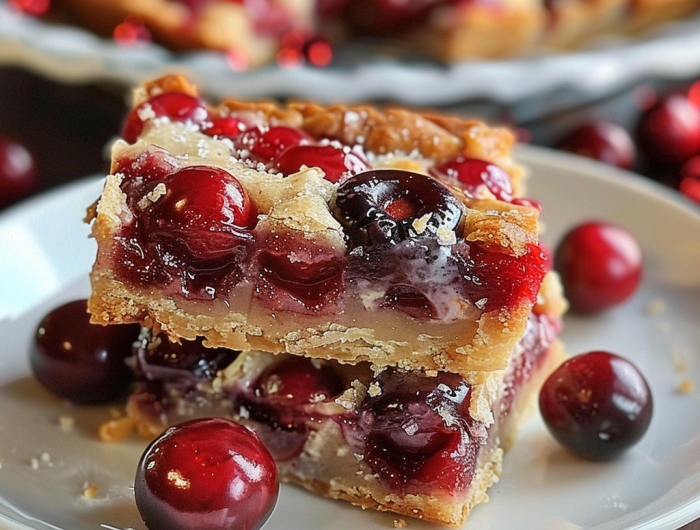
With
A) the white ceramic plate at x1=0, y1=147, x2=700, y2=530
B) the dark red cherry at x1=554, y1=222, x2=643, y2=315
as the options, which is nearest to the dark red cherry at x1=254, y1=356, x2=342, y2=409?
the white ceramic plate at x1=0, y1=147, x2=700, y2=530

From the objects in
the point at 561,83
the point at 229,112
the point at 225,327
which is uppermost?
the point at 229,112

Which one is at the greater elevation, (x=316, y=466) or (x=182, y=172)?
(x=182, y=172)

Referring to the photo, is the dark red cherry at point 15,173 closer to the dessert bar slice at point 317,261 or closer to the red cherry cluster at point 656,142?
the dessert bar slice at point 317,261

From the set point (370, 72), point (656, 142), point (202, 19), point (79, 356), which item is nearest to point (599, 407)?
point (79, 356)

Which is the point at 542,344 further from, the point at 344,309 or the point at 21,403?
the point at 21,403

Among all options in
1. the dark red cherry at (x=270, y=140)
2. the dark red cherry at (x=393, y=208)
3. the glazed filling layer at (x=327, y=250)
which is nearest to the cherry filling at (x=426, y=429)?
the glazed filling layer at (x=327, y=250)

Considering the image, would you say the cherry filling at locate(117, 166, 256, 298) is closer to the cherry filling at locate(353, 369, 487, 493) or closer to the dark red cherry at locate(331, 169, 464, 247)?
the dark red cherry at locate(331, 169, 464, 247)

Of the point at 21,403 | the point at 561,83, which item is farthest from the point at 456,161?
the point at 561,83
